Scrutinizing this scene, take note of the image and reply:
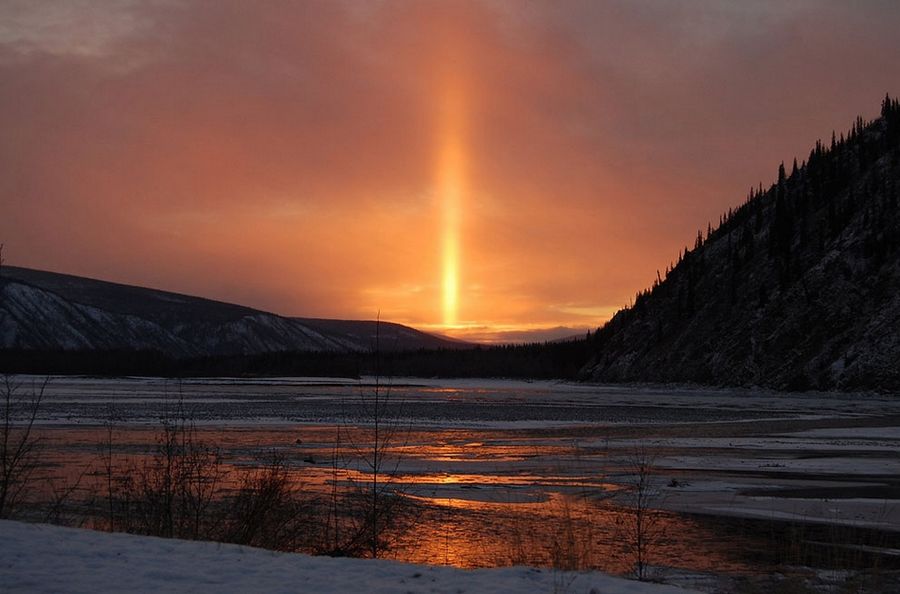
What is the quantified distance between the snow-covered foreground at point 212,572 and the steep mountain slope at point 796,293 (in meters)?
82.3

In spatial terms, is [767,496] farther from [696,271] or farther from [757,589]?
[696,271]

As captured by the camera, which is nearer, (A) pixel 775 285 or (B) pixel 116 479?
(B) pixel 116 479

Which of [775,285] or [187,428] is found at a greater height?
[775,285]

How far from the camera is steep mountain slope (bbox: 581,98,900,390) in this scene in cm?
9256

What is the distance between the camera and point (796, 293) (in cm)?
10938

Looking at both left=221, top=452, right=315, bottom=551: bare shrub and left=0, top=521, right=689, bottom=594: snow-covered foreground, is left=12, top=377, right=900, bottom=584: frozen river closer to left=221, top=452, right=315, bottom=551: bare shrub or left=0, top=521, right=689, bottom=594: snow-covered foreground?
left=221, top=452, right=315, bottom=551: bare shrub

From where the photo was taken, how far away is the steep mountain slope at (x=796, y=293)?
92562 millimetres

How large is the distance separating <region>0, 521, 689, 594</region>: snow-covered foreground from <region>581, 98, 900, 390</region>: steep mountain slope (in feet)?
270

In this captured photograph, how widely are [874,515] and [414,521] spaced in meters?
9.22

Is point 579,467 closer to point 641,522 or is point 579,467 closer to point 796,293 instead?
point 641,522

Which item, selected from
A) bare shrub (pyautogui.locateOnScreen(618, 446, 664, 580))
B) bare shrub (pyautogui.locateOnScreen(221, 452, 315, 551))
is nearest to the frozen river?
bare shrub (pyautogui.locateOnScreen(618, 446, 664, 580))

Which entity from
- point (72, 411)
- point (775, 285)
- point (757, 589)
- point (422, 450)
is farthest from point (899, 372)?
point (757, 589)

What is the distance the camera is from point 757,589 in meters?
10.7

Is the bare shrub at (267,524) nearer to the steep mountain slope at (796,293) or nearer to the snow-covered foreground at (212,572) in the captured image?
the snow-covered foreground at (212,572)
